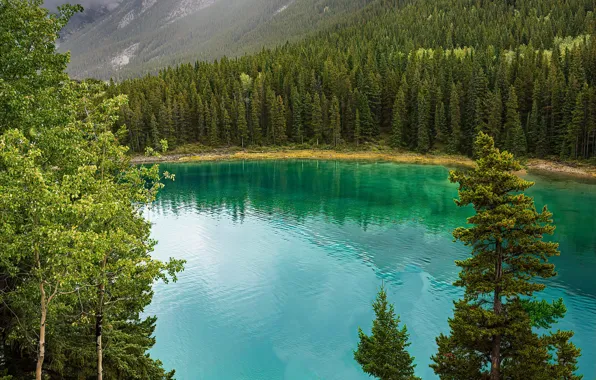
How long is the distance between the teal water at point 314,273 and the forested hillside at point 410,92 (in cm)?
3588

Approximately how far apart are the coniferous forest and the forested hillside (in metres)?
0.67

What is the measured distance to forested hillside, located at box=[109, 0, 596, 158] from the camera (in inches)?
4117

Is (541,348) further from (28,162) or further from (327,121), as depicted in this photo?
(327,121)

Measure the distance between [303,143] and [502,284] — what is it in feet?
392

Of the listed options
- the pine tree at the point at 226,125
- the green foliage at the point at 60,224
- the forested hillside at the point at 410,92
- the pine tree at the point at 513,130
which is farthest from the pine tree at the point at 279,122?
the green foliage at the point at 60,224

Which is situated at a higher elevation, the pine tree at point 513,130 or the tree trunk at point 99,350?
the pine tree at point 513,130

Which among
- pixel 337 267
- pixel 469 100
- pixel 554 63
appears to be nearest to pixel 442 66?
pixel 469 100

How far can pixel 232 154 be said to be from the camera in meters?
130

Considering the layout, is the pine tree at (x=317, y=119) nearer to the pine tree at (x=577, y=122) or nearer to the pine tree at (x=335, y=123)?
the pine tree at (x=335, y=123)

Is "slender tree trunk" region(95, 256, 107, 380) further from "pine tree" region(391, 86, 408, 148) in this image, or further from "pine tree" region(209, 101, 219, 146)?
"pine tree" region(209, 101, 219, 146)

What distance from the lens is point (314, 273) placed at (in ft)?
126

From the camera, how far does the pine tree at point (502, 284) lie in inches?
640

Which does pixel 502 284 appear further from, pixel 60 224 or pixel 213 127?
pixel 213 127

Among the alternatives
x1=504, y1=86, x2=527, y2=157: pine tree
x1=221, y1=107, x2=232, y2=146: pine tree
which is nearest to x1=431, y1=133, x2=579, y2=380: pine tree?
x1=504, y1=86, x2=527, y2=157: pine tree
